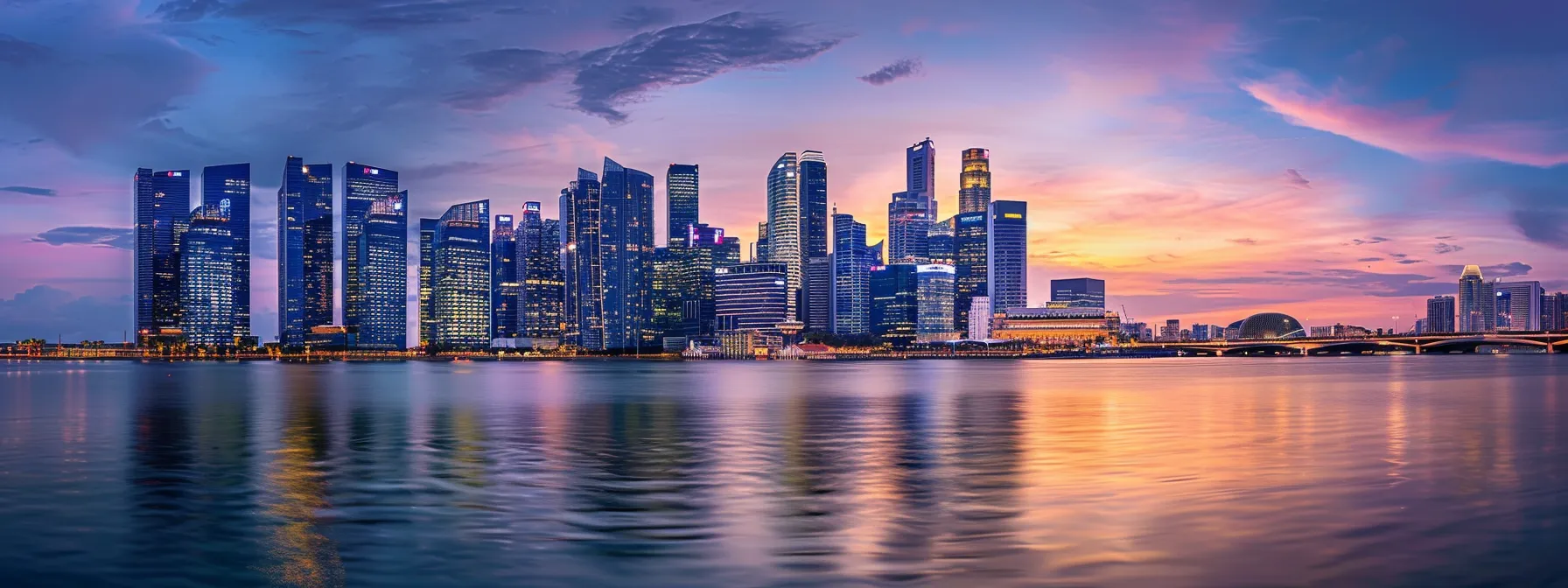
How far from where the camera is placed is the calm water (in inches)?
797

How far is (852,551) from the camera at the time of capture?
70.1 feet

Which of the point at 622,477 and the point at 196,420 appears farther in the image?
A: the point at 196,420

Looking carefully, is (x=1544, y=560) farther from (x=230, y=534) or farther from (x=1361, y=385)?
(x=1361, y=385)

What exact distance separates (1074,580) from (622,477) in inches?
735

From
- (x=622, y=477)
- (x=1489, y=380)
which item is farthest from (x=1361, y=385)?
(x=622, y=477)

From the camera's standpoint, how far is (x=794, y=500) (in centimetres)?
2917

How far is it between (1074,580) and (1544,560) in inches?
380

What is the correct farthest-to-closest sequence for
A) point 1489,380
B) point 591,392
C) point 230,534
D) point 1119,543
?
point 1489,380 < point 591,392 < point 230,534 < point 1119,543

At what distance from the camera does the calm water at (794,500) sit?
797 inches

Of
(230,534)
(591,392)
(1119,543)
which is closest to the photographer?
(1119,543)

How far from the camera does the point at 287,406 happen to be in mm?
80125

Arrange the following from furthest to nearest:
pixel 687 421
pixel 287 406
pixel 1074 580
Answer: pixel 287 406 < pixel 687 421 < pixel 1074 580

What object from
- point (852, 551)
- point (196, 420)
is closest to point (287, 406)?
point (196, 420)

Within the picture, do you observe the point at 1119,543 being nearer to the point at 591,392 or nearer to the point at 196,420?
the point at 196,420
